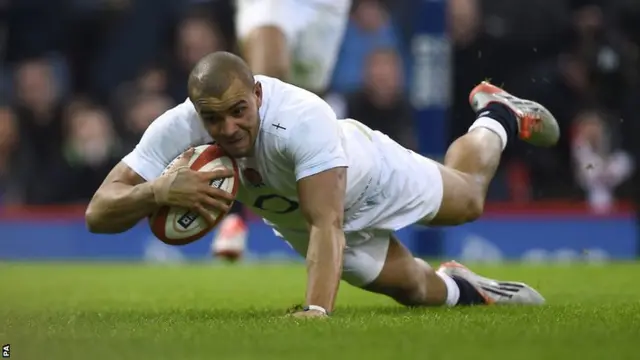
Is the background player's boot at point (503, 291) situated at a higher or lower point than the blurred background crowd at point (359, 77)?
lower

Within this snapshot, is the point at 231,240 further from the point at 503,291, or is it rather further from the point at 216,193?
the point at 216,193

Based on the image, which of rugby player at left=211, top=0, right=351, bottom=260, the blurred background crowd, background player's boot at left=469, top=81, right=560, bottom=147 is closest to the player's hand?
background player's boot at left=469, top=81, right=560, bottom=147

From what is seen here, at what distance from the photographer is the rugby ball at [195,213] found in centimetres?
489

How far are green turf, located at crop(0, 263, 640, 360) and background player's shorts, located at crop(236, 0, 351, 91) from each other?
4.65ft

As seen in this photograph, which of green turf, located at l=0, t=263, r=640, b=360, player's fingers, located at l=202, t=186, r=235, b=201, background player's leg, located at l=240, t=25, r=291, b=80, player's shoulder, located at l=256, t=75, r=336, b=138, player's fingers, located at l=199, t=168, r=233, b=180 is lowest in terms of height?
green turf, located at l=0, t=263, r=640, b=360

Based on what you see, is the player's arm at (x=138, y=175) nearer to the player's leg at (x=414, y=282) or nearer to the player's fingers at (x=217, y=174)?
the player's fingers at (x=217, y=174)

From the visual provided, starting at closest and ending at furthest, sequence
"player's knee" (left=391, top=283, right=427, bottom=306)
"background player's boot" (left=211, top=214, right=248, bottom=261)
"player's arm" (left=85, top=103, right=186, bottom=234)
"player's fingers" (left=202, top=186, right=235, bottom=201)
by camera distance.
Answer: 1. "player's fingers" (left=202, top=186, right=235, bottom=201)
2. "player's arm" (left=85, top=103, right=186, bottom=234)
3. "player's knee" (left=391, top=283, right=427, bottom=306)
4. "background player's boot" (left=211, top=214, right=248, bottom=261)

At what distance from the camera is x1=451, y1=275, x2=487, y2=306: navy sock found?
5773mm

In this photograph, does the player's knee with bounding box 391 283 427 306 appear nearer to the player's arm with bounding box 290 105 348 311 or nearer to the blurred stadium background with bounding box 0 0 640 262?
the player's arm with bounding box 290 105 348 311

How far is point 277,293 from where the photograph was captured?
6.96 meters

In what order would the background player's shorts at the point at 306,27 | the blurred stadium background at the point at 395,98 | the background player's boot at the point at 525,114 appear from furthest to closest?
1. the blurred stadium background at the point at 395,98
2. the background player's shorts at the point at 306,27
3. the background player's boot at the point at 525,114

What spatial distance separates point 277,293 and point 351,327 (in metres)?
2.59

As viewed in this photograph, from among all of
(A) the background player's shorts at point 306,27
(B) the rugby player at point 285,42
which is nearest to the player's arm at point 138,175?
(B) the rugby player at point 285,42

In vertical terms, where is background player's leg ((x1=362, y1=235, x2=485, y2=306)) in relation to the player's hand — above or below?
below
